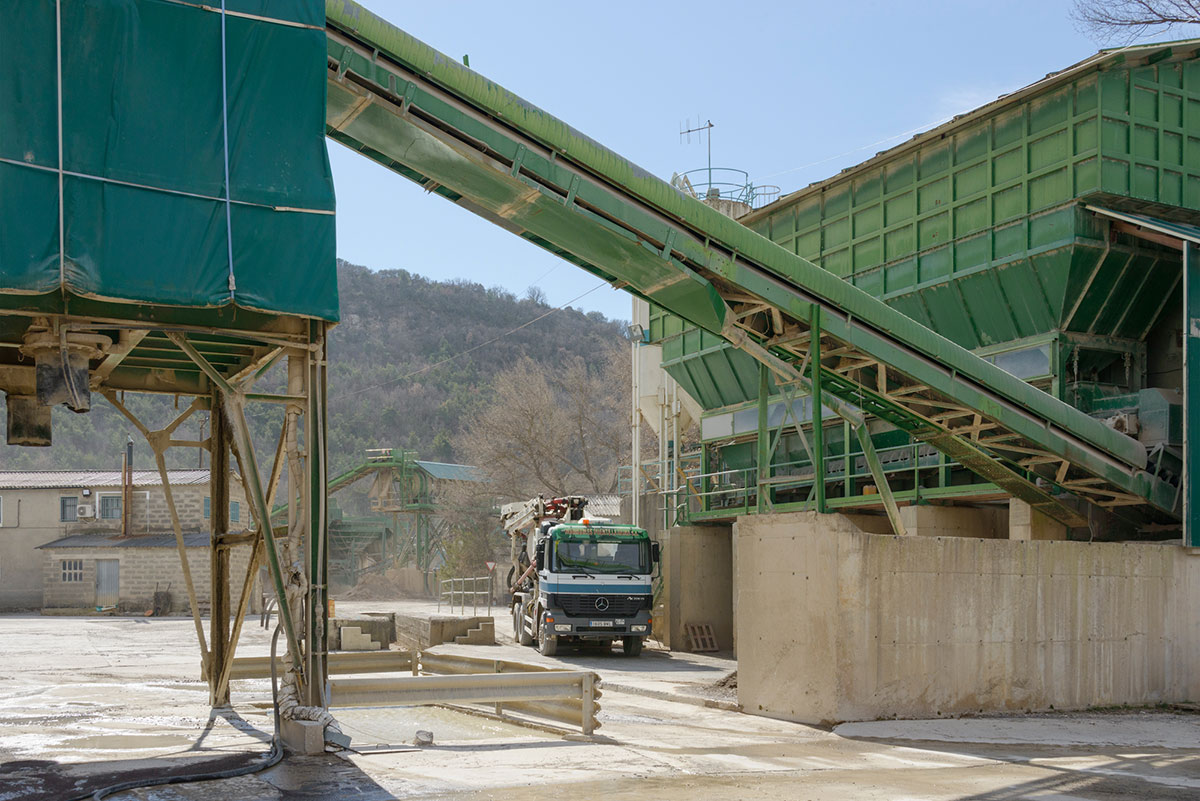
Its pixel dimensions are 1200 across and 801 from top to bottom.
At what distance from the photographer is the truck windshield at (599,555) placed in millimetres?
25141

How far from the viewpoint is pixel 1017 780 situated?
410 inches

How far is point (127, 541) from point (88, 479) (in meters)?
5.61

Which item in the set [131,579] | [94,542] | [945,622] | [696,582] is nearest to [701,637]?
[696,582]

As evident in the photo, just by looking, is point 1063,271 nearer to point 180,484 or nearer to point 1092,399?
point 1092,399

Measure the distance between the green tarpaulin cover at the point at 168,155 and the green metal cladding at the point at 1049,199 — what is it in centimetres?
1226

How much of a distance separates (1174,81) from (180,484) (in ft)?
142

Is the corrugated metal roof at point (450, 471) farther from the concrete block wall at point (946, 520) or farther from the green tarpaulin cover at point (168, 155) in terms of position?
the green tarpaulin cover at point (168, 155)

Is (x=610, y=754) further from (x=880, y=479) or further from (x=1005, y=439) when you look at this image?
(x=1005, y=439)

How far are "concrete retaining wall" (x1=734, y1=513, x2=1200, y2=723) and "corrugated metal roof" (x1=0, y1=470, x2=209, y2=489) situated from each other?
4018cm

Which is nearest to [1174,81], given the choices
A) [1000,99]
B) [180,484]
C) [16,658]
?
[1000,99]

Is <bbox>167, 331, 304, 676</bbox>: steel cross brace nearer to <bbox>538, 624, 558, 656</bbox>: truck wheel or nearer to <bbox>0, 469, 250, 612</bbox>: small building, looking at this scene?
<bbox>538, 624, 558, 656</bbox>: truck wheel

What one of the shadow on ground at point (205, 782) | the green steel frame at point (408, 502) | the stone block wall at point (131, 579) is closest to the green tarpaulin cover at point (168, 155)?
the shadow on ground at point (205, 782)

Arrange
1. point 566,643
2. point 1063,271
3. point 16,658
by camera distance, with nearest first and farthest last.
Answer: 1. point 1063,271
2. point 16,658
3. point 566,643

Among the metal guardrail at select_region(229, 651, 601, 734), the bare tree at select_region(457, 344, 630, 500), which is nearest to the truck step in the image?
the metal guardrail at select_region(229, 651, 601, 734)
